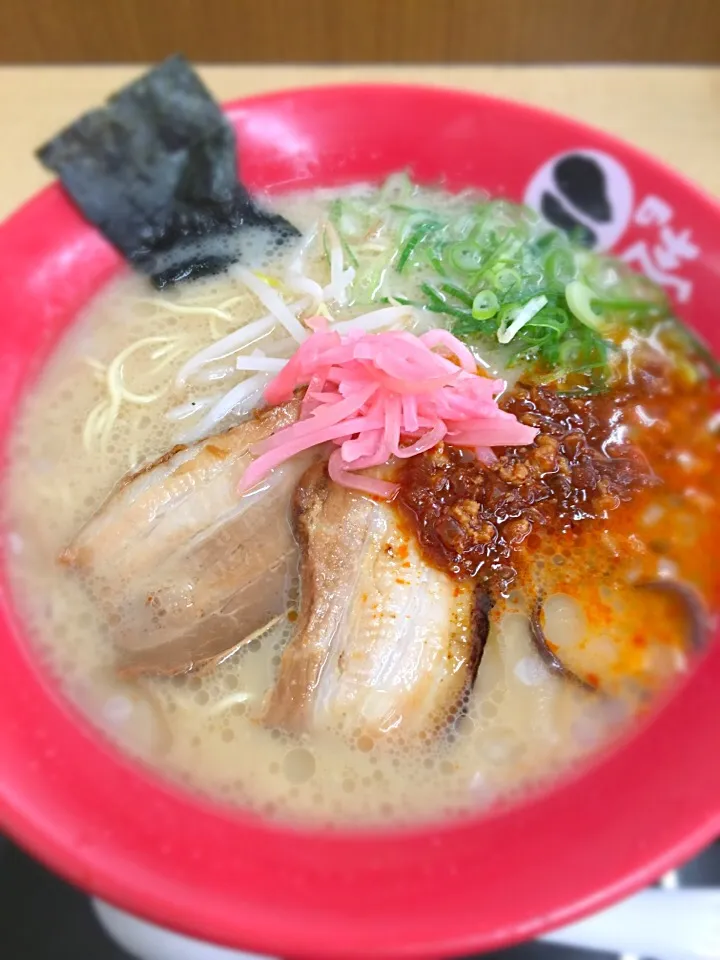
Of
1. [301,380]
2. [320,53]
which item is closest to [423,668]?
[301,380]

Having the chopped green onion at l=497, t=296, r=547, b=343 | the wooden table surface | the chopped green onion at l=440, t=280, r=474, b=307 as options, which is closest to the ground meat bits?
the chopped green onion at l=497, t=296, r=547, b=343

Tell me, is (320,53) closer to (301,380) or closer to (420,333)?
(420,333)

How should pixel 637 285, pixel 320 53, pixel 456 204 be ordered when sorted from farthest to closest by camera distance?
pixel 320 53 < pixel 456 204 < pixel 637 285

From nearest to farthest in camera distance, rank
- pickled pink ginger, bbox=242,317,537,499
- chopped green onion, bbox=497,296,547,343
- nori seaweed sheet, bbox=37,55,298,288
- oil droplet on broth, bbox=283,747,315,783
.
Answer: oil droplet on broth, bbox=283,747,315,783 → pickled pink ginger, bbox=242,317,537,499 → chopped green onion, bbox=497,296,547,343 → nori seaweed sheet, bbox=37,55,298,288

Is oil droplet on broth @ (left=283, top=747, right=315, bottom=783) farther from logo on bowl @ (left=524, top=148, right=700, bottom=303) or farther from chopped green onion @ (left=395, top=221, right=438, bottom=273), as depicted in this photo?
logo on bowl @ (left=524, top=148, right=700, bottom=303)

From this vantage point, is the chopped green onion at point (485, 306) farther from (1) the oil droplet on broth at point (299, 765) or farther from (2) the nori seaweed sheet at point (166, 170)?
(1) the oil droplet on broth at point (299, 765)

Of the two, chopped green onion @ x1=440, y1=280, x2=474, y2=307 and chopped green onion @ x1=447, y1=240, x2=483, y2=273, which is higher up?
chopped green onion @ x1=447, y1=240, x2=483, y2=273
